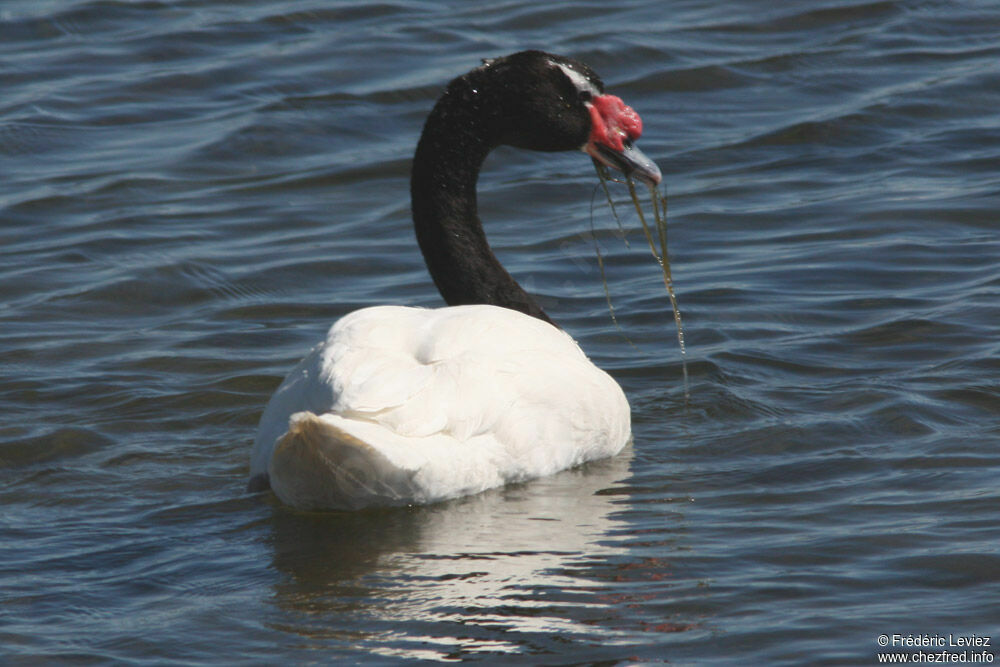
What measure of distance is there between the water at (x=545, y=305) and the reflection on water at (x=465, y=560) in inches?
0.6

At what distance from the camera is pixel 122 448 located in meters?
6.67

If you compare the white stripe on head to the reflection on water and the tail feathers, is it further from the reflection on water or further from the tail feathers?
the tail feathers

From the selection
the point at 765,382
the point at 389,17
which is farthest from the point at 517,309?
the point at 389,17

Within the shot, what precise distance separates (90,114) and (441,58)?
8.76 feet

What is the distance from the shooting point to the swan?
5188 millimetres

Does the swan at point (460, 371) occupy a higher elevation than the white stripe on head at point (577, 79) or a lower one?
Result: lower

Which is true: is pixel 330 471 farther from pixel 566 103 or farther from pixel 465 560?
pixel 566 103

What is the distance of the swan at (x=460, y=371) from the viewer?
17.0 ft

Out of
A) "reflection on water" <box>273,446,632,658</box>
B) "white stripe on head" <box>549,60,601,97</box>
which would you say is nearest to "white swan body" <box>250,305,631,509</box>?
"reflection on water" <box>273,446,632,658</box>

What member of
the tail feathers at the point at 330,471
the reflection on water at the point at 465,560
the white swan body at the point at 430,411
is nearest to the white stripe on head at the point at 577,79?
the white swan body at the point at 430,411

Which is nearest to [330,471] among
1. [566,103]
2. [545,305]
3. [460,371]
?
[460,371]

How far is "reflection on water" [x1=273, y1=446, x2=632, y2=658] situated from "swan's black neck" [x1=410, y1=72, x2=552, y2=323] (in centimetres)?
118

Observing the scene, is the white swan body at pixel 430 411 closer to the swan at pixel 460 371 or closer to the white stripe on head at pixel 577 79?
the swan at pixel 460 371

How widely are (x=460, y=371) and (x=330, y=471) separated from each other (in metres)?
0.63
